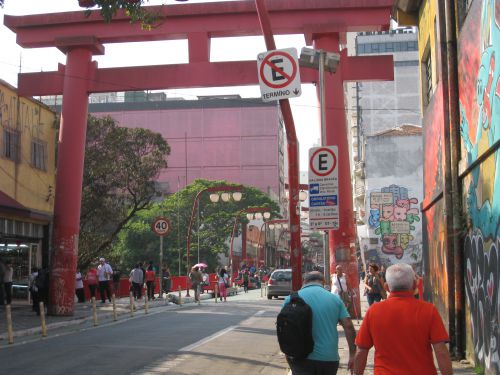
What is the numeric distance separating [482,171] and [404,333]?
4.83 m

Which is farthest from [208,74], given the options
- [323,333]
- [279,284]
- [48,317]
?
[279,284]

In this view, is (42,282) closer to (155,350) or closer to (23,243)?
(23,243)

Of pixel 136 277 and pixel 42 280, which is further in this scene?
pixel 136 277

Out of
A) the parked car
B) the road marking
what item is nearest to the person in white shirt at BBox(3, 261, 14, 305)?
the road marking

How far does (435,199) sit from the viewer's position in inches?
512

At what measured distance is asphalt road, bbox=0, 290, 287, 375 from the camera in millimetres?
10945

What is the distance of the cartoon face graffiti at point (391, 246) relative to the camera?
5231 cm

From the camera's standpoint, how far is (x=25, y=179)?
23875mm

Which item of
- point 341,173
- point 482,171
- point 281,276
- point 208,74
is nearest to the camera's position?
point 482,171

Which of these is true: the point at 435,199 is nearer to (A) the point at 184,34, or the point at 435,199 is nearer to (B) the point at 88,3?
(B) the point at 88,3

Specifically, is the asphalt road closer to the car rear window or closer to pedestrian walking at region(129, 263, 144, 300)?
pedestrian walking at region(129, 263, 144, 300)

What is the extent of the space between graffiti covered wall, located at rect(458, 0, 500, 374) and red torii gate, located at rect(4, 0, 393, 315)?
915 cm

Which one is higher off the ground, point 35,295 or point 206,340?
point 35,295

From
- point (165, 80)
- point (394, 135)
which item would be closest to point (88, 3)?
point (165, 80)
